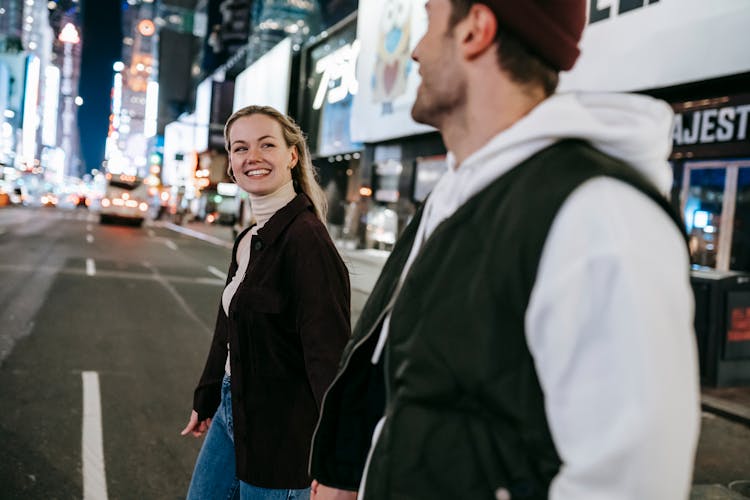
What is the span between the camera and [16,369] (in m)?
6.71

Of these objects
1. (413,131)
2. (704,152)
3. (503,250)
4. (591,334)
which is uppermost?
(413,131)

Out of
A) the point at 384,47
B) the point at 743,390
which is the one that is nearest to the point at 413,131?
the point at 384,47

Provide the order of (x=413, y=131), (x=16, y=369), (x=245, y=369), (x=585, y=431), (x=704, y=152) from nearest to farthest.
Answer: (x=585, y=431) → (x=245, y=369) → (x=16, y=369) → (x=704, y=152) → (x=413, y=131)

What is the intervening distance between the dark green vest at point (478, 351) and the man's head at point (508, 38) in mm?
221

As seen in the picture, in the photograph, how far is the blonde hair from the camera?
2811 mm

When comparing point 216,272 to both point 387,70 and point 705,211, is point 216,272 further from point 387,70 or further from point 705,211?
point 705,211

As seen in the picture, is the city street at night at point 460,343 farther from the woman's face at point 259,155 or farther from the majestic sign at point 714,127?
the majestic sign at point 714,127

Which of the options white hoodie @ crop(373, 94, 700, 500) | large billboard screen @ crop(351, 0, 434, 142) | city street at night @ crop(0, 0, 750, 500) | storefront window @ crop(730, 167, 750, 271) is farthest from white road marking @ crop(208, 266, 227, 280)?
white hoodie @ crop(373, 94, 700, 500)

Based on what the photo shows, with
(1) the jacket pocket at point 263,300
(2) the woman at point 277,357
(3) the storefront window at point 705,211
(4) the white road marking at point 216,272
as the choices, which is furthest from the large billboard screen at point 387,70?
(1) the jacket pocket at point 263,300

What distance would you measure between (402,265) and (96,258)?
18.5m

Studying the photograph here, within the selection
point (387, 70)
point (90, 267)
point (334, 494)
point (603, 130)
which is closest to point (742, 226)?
point (334, 494)

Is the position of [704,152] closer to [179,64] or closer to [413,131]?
[413,131]

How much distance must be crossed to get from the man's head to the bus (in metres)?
40.1

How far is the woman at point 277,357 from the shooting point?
2326 millimetres
